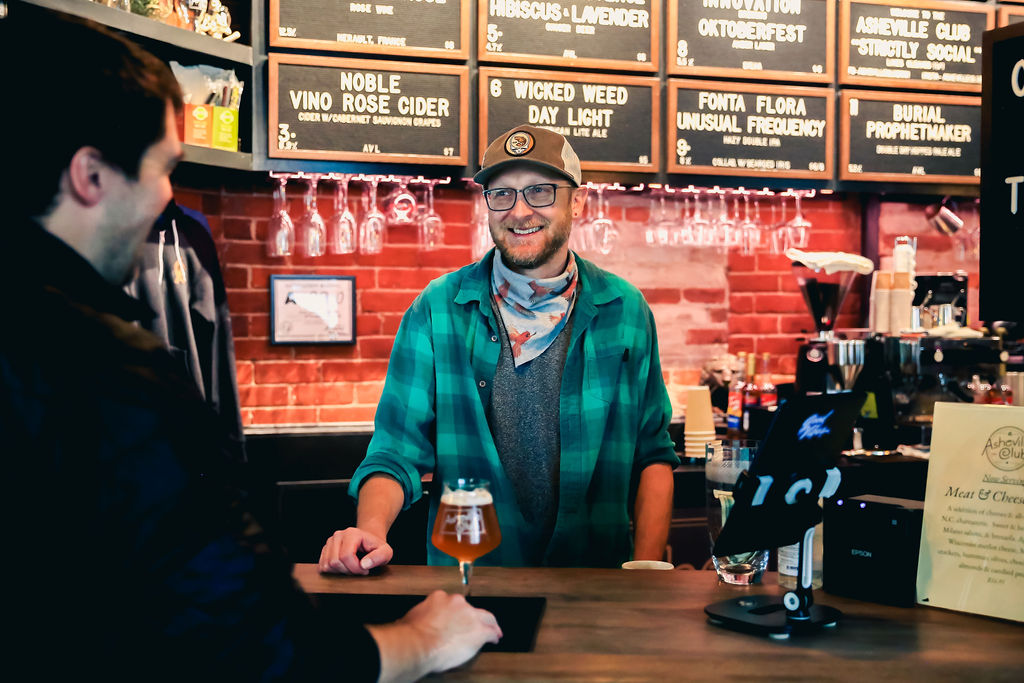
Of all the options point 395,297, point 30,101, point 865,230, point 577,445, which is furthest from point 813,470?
point 865,230

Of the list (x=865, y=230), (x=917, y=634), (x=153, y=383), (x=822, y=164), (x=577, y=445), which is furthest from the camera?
(x=865, y=230)

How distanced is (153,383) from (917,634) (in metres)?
1.11

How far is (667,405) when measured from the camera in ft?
7.34

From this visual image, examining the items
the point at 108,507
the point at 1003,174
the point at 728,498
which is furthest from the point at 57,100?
the point at 1003,174

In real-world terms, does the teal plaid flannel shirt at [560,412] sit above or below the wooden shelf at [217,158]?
below

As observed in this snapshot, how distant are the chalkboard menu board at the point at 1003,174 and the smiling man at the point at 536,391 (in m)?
0.76

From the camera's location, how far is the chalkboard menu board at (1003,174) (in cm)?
177

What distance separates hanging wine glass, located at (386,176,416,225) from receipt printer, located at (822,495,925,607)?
7.75 feet

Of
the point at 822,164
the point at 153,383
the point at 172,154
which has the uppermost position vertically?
the point at 822,164

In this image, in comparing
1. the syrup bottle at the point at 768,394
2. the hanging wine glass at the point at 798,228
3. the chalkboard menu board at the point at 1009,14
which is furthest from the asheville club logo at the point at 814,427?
the chalkboard menu board at the point at 1009,14

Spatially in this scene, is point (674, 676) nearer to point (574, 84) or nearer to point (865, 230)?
point (574, 84)

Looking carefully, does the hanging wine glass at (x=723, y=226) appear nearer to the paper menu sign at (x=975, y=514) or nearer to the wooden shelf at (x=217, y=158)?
the wooden shelf at (x=217, y=158)

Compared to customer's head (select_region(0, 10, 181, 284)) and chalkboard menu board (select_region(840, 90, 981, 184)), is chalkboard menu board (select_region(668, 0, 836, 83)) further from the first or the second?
customer's head (select_region(0, 10, 181, 284))

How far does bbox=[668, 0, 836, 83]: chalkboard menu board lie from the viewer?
12.1ft
